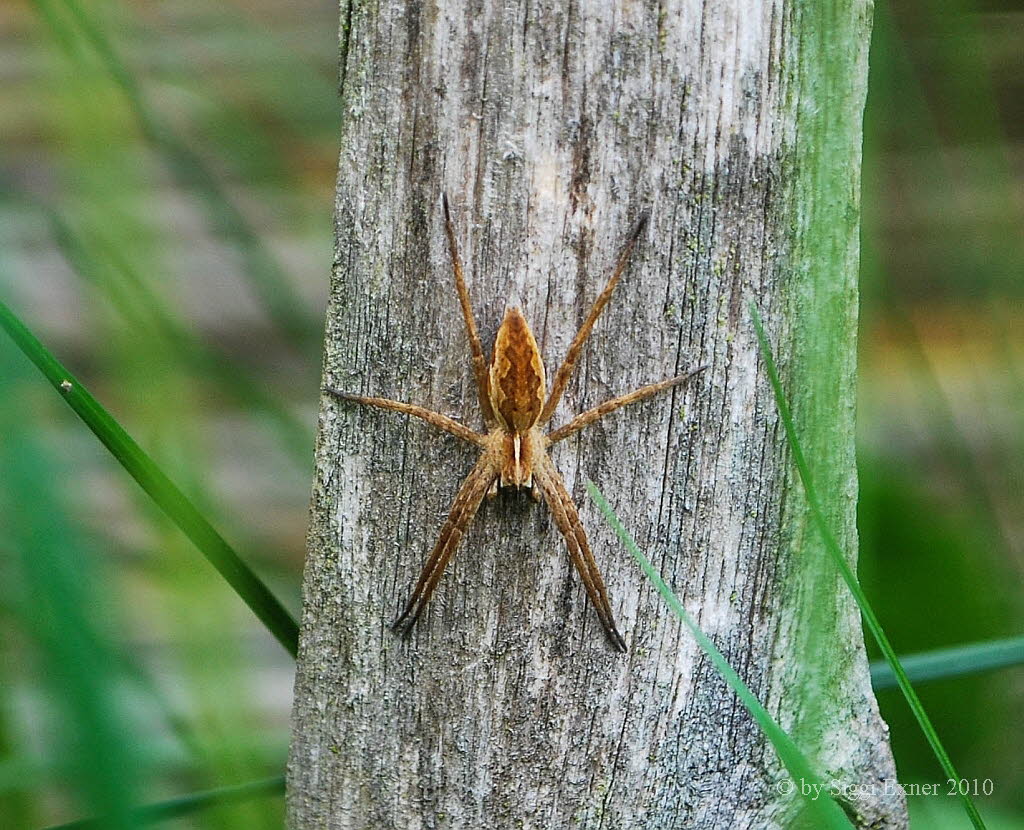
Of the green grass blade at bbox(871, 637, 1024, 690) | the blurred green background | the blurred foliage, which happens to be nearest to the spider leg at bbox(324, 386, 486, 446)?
the blurred green background

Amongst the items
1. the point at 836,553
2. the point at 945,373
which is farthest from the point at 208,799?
the point at 945,373

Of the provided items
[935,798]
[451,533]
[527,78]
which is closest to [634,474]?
[451,533]

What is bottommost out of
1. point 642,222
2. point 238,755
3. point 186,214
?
point 238,755

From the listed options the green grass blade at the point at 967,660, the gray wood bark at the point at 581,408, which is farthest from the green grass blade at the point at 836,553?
the green grass blade at the point at 967,660

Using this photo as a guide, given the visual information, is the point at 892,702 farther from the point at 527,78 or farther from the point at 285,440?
the point at 527,78

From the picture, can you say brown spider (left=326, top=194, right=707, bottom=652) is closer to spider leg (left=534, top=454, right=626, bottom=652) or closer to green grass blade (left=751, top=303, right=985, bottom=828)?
spider leg (left=534, top=454, right=626, bottom=652)

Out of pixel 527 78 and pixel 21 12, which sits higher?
pixel 21 12
